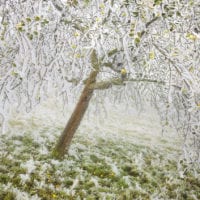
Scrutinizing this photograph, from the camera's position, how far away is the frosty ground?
9266mm

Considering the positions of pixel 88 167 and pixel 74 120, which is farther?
pixel 74 120

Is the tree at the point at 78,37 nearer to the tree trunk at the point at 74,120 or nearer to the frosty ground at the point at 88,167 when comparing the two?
the frosty ground at the point at 88,167

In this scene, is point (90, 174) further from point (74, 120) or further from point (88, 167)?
point (74, 120)

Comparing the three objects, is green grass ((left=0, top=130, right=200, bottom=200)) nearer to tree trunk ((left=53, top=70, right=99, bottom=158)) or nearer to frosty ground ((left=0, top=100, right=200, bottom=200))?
frosty ground ((left=0, top=100, right=200, bottom=200))

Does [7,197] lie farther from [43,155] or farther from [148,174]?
[148,174]

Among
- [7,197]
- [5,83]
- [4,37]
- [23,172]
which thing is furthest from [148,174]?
[4,37]

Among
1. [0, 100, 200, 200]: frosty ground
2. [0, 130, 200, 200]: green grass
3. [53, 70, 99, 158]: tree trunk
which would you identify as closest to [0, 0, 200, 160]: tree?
[0, 100, 200, 200]: frosty ground

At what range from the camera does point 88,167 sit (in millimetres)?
11242

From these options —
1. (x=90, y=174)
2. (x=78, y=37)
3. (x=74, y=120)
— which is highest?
(x=78, y=37)

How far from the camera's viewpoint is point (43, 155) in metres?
11.3

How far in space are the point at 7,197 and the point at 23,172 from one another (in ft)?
5.14

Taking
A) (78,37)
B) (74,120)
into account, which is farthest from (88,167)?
(78,37)

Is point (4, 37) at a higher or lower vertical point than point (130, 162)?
higher

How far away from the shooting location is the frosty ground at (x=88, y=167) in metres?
9.27
